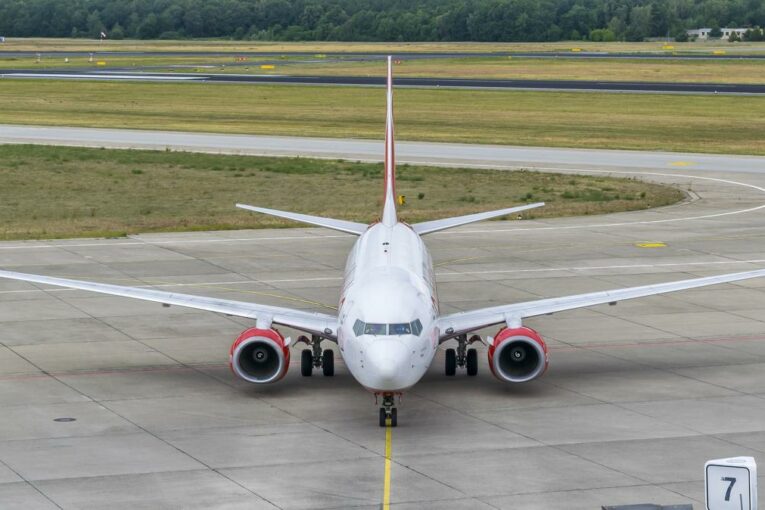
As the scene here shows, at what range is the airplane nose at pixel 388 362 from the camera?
26156mm

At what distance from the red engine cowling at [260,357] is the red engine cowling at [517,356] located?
4.72 m

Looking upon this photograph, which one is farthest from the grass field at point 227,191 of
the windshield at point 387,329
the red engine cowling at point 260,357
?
the windshield at point 387,329

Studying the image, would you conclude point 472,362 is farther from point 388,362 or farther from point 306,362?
point 388,362

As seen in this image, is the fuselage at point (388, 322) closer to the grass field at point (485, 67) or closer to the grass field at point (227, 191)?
the grass field at point (227, 191)

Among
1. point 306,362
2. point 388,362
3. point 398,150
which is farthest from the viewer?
Result: point 398,150

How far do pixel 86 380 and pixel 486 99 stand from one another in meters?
90.2

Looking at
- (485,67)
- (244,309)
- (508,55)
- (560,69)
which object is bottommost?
(244,309)

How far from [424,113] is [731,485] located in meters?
96.6

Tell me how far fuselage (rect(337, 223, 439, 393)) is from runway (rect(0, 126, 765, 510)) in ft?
4.54

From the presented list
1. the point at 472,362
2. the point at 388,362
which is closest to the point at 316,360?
the point at 472,362

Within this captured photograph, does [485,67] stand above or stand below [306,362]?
above

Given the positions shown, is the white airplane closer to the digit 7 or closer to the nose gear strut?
the nose gear strut

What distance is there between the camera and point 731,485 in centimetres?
1265

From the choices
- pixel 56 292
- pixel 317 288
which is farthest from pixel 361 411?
pixel 56 292
